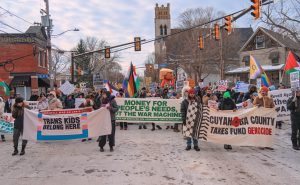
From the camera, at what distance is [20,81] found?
34.1 m

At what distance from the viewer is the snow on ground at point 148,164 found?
253 inches

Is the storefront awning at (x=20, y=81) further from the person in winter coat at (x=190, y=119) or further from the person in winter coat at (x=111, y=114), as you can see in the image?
the person in winter coat at (x=190, y=119)

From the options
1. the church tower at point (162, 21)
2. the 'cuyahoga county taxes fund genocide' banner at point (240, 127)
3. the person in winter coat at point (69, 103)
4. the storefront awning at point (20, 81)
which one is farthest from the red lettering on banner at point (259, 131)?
the church tower at point (162, 21)

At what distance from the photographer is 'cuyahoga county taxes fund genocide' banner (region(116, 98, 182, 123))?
13930 millimetres

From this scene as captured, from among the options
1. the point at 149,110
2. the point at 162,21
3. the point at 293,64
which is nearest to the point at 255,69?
the point at 293,64

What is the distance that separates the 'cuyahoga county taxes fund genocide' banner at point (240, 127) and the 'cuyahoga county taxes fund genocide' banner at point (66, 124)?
2.83 metres

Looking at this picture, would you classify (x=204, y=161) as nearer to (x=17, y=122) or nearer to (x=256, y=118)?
(x=256, y=118)

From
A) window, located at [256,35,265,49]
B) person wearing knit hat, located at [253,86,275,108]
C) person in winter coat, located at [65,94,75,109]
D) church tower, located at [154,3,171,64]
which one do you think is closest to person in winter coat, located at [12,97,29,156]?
person in winter coat, located at [65,94,75,109]

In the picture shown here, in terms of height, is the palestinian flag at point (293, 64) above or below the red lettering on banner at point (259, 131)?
above

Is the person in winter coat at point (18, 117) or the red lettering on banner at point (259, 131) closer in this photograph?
the person in winter coat at point (18, 117)

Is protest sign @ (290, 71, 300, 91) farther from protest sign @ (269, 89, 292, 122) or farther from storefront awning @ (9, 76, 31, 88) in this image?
storefront awning @ (9, 76, 31, 88)

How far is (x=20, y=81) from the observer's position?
112 feet

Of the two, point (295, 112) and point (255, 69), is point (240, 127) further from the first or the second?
point (255, 69)

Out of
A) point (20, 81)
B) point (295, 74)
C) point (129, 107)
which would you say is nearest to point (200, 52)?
point (20, 81)
